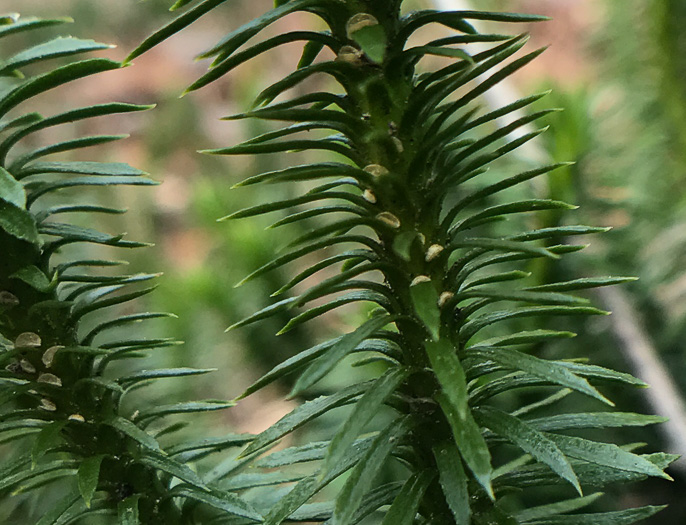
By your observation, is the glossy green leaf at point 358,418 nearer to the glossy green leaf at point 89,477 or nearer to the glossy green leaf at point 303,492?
the glossy green leaf at point 303,492

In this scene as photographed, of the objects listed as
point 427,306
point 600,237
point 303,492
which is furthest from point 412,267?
point 600,237

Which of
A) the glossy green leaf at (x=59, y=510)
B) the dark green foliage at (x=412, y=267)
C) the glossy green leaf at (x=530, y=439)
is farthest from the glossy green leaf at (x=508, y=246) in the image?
the glossy green leaf at (x=59, y=510)

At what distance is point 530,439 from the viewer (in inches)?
15.2

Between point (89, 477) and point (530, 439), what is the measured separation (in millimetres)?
279

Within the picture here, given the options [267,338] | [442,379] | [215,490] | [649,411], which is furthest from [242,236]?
[442,379]

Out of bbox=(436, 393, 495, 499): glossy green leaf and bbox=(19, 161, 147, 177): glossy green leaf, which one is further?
bbox=(19, 161, 147, 177): glossy green leaf

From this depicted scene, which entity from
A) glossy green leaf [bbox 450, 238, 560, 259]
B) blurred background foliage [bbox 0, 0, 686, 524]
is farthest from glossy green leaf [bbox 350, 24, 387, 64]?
blurred background foliage [bbox 0, 0, 686, 524]

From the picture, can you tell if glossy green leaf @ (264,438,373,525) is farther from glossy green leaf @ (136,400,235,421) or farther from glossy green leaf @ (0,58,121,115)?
glossy green leaf @ (0,58,121,115)

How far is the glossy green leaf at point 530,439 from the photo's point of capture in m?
0.37

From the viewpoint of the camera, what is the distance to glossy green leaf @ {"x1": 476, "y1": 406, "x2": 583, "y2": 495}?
1.20 feet

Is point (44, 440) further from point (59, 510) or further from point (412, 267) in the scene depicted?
point (412, 267)

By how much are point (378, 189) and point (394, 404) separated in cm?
15

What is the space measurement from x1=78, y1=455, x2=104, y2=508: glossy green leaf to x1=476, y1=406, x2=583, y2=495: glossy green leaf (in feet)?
0.81

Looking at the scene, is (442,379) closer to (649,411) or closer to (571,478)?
(571,478)
